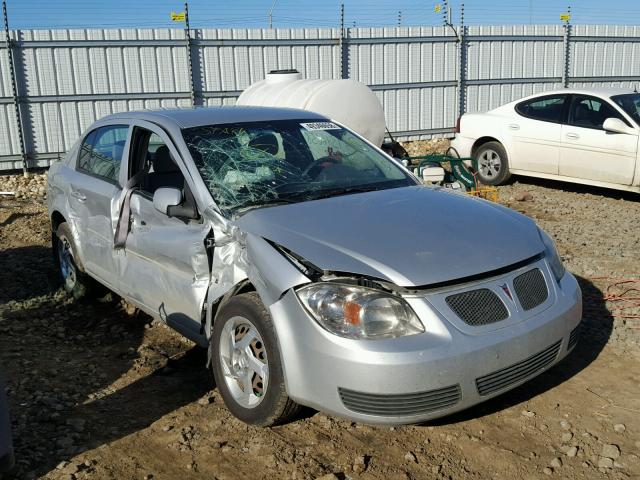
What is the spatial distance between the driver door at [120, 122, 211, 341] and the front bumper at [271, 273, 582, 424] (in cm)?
87

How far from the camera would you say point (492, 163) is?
34.9 ft

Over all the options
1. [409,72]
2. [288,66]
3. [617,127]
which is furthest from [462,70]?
[617,127]

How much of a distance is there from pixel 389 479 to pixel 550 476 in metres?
0.72

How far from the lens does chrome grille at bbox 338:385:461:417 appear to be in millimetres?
2912

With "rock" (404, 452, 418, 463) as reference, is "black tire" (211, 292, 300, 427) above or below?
above

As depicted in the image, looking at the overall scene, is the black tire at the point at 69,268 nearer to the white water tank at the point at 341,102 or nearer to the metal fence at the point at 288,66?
the white water tank at the point at 341,102

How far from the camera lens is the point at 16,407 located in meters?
3.76

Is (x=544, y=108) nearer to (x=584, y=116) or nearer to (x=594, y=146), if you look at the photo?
(x=584, y=116)

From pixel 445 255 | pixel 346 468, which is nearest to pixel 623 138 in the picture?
pixel 445 255

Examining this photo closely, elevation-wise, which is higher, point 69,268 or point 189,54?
point 189,54

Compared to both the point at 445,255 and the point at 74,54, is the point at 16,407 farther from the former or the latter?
the point at 74,54

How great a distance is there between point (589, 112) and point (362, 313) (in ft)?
25.3

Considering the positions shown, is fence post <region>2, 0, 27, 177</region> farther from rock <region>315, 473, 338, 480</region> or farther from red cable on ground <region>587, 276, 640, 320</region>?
rock <region>315, 473, 338, 480</region>

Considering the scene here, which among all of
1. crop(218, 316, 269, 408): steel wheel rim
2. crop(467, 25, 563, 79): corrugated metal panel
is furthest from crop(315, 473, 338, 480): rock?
crop(467, 25, 563, 79): corrugated metal panel
